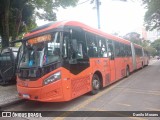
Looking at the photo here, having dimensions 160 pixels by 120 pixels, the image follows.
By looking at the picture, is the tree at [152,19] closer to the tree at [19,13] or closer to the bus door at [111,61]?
the tree at [19,13]

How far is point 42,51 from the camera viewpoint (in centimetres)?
576

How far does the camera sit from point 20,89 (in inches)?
242

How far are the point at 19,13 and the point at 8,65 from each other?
21.0ft


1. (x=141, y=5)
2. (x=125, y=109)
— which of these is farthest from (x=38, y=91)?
(x=141, y=5)

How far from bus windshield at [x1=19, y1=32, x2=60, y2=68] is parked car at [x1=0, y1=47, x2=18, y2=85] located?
4356 millimetres

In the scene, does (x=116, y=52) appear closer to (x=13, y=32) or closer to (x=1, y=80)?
(x=1, y=80)

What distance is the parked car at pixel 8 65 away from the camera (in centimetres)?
1032

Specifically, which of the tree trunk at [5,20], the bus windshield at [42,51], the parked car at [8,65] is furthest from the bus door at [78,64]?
the tree trunk at [5,20]

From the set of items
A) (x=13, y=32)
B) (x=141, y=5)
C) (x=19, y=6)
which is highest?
(x=141, y=5)

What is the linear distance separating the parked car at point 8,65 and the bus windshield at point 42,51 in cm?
436

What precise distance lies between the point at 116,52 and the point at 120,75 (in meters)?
1.48

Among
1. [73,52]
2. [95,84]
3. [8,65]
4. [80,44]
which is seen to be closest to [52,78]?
[73,52]

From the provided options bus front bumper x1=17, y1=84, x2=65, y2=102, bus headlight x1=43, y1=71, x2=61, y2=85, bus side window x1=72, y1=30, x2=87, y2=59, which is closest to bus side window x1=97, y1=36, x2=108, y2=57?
bus side window x1=72, y1=30, x2=87, y2=59

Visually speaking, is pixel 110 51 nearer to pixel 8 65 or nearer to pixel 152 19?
pixel 8 65
